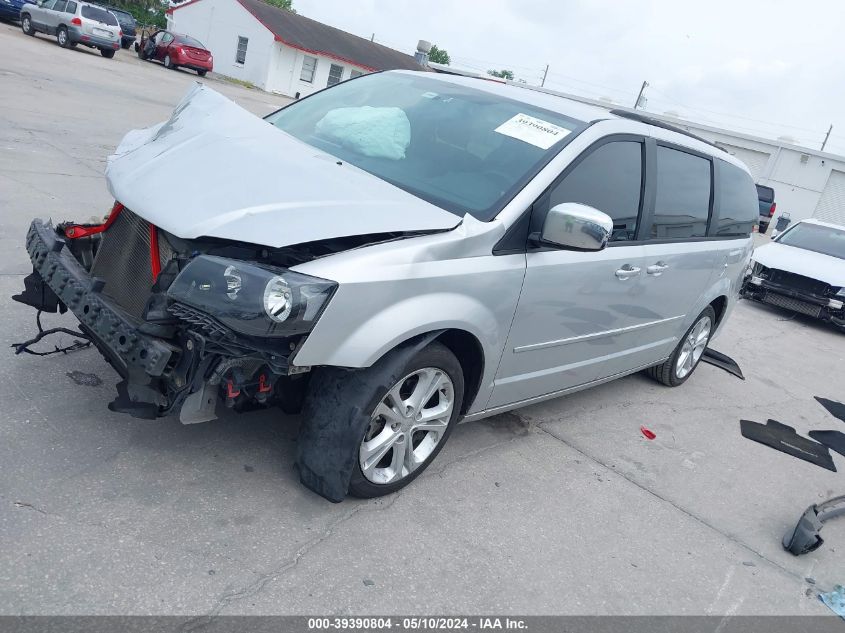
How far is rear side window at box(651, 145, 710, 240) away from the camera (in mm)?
4824

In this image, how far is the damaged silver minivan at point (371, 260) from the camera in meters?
2.91

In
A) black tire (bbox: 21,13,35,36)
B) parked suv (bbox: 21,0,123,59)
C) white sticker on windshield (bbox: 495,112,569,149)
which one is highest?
white sticker on windshield (bbox: 495,112,569,149)

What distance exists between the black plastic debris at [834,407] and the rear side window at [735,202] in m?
1.93

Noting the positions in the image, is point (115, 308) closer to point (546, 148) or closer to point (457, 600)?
point (457, 600)

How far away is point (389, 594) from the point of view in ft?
9.61

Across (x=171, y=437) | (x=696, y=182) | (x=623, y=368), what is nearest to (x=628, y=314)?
(x=623, y=368)

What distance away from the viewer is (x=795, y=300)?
11438 millimetres

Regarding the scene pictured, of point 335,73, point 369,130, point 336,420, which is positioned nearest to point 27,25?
point 335,73

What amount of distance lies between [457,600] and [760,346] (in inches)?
298

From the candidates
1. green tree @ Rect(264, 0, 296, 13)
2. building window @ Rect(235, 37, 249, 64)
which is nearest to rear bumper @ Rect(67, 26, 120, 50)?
building window @ Rect(235, 37, 249, 64)

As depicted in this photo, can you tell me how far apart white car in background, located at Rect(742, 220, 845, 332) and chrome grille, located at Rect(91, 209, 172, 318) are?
1055 cm

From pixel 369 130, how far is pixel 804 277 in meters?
9.38

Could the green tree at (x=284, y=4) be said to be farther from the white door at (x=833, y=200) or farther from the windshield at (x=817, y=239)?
the windshield at (x=817, y=239)

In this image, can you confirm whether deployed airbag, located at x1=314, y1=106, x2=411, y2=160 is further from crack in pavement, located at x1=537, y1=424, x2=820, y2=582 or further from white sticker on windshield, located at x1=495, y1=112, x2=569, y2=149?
crack in pavement, located at x1=537, y1=424, x2=820, y2=582
